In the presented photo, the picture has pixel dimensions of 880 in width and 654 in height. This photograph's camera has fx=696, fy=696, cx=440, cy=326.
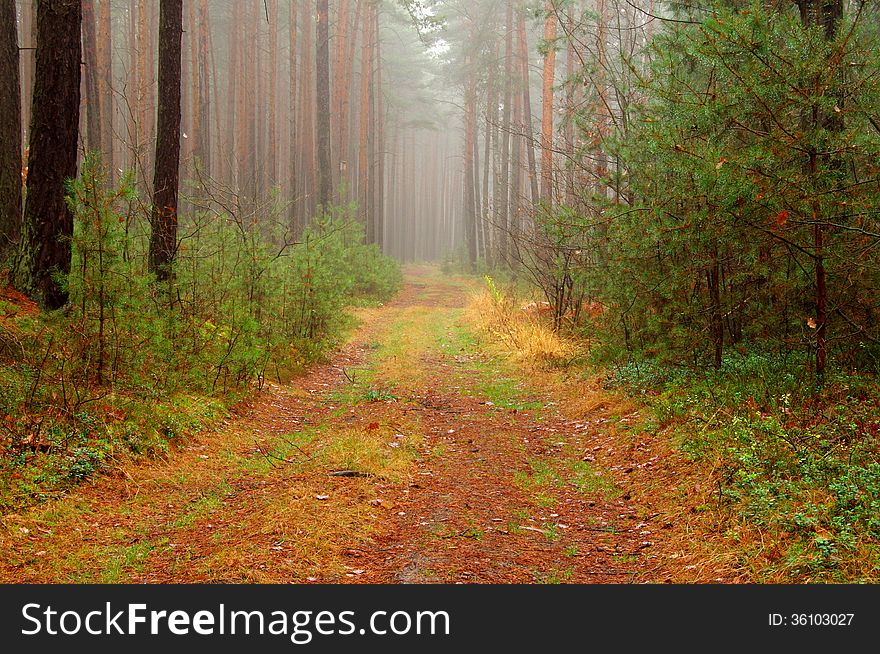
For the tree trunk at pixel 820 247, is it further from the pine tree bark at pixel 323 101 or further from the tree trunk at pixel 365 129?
the tree trunk at pixel 365 129

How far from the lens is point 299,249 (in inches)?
454

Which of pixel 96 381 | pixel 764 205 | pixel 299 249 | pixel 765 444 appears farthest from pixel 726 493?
pixel 299 249

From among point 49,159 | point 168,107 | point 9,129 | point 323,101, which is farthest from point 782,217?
point 323,101

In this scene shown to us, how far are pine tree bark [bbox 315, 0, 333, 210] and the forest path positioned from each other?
522 inches

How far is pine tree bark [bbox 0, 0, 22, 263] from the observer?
340 inches

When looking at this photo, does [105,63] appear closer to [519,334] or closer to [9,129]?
[9,129]

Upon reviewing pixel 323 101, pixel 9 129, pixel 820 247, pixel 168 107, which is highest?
pixel 323 101

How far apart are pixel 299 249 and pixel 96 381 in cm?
556

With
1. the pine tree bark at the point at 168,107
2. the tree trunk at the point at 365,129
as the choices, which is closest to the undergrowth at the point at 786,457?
the pine tree bark at the point at 168,107

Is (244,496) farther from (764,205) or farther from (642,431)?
(764,205)

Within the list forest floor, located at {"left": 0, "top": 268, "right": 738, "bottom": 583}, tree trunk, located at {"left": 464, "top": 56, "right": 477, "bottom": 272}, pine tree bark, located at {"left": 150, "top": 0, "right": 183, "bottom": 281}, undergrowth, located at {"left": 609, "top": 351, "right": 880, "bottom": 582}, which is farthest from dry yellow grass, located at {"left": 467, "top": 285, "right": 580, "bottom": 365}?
tree trunk, located at {"left": 464, "top": 56, "right": 477, "bottom": 272}

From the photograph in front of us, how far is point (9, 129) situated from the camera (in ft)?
29.3

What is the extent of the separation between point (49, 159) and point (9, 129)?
2.12 metres

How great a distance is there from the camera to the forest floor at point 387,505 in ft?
13.5
